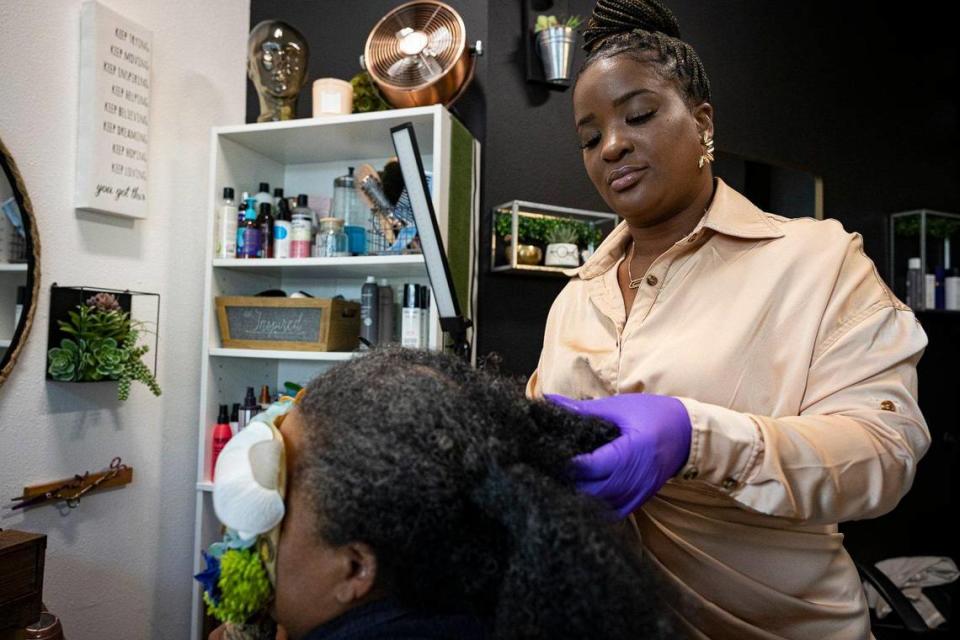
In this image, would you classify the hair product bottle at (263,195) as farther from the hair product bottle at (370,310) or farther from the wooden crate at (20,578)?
the wooden crate at (20,578)

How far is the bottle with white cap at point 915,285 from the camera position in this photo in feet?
9.98

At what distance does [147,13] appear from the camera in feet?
7.43

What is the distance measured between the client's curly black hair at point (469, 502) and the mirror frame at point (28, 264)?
1.48 metres

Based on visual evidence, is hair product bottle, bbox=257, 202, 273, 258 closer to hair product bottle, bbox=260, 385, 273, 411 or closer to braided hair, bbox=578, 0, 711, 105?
hair product bottle, bbox=260, 385, 273, 411

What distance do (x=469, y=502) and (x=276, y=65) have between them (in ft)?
6.93

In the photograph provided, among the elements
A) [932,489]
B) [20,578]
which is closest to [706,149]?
[20,578]

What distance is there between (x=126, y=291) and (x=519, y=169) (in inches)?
56.6

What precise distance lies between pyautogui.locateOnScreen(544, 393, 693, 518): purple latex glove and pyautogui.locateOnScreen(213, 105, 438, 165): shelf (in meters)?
1.46

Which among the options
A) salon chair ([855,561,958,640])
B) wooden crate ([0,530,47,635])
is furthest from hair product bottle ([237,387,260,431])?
salon chair ([855,561,958,640])

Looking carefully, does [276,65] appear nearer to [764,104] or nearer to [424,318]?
[424,318]

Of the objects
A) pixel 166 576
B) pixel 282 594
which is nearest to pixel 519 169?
pixel 282 594

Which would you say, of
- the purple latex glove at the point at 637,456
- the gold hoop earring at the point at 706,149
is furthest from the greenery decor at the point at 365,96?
the purple latex glove at the point at 637,456

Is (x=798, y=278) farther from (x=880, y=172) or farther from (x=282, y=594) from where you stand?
(x=880, y=172)

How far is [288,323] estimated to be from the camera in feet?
7.33
